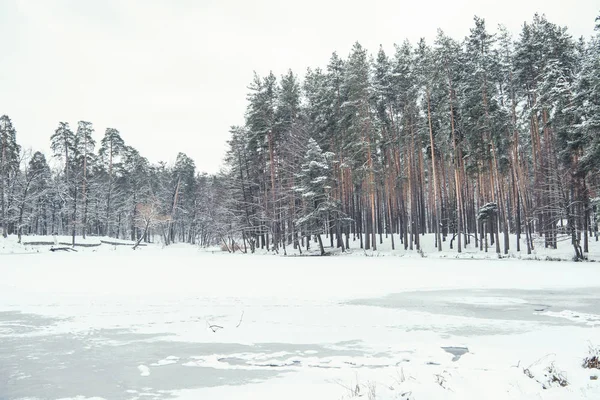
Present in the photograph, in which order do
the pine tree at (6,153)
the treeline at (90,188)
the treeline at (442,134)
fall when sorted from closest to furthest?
the treeline at (442,134), the pine tree at (6,153), the treeline at (90,188)

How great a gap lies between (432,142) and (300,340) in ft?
92.4

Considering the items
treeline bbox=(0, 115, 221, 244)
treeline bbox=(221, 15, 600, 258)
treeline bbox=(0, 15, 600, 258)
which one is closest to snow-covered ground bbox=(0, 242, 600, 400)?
treeline bbox=(221, 15, 600, 258)

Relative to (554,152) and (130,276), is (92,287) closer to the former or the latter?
(130,276)

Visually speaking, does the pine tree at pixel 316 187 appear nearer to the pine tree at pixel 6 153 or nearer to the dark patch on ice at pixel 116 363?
the dark patch on ice at pixel 116 363

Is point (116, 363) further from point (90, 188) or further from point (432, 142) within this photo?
point (90, 188)

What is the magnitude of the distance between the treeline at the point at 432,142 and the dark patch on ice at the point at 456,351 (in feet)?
65.7

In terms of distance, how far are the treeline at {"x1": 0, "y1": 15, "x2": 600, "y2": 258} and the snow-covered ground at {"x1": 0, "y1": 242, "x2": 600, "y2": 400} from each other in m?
14.6

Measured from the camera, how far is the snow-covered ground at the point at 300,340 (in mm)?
4902

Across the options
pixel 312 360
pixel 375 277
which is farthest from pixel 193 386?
pixel 375 277

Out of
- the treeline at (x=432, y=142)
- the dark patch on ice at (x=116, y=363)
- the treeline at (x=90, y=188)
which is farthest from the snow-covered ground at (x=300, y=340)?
the treeline at (x=90, y=188)

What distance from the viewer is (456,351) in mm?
6531

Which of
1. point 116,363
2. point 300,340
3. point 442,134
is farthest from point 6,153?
point 300,340

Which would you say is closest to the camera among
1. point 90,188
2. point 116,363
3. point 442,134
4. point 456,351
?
point 116,363

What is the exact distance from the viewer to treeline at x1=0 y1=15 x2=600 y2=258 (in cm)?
2639
